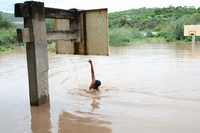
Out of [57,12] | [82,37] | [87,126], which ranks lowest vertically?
[87,126]

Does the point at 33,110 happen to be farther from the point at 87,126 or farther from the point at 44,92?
the point at 87,126

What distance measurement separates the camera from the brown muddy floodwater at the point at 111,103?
17.9ft

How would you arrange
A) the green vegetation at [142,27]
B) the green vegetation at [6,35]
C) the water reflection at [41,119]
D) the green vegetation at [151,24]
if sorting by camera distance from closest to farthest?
the water reflection at [41,119]
the green vegetation at [6,35]
the green vegetation at [142,27]
the green vegetation at [151,24]

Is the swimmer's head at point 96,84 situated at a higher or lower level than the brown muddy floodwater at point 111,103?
higher

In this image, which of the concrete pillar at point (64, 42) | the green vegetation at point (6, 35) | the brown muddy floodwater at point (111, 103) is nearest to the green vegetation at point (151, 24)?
the green vegetation at point (6, 35)

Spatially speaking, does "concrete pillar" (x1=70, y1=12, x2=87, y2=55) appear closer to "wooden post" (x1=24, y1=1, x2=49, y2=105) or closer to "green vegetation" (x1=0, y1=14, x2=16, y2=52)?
"wooden post" (x1=24, y1=1, x2=49, y2=105)

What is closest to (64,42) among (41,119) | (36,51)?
(36,51)

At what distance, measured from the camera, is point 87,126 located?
17.9 ft

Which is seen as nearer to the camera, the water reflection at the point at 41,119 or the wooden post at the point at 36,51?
the water reflection at the point at 41,119

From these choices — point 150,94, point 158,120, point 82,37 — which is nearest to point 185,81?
point 150,94

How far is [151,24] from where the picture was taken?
32.8 m

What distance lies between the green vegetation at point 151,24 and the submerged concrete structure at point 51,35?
14.3 m

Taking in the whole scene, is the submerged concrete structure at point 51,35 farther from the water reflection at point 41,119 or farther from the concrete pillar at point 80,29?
the water reflection at point 41,119

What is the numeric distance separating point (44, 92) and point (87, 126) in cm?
161
